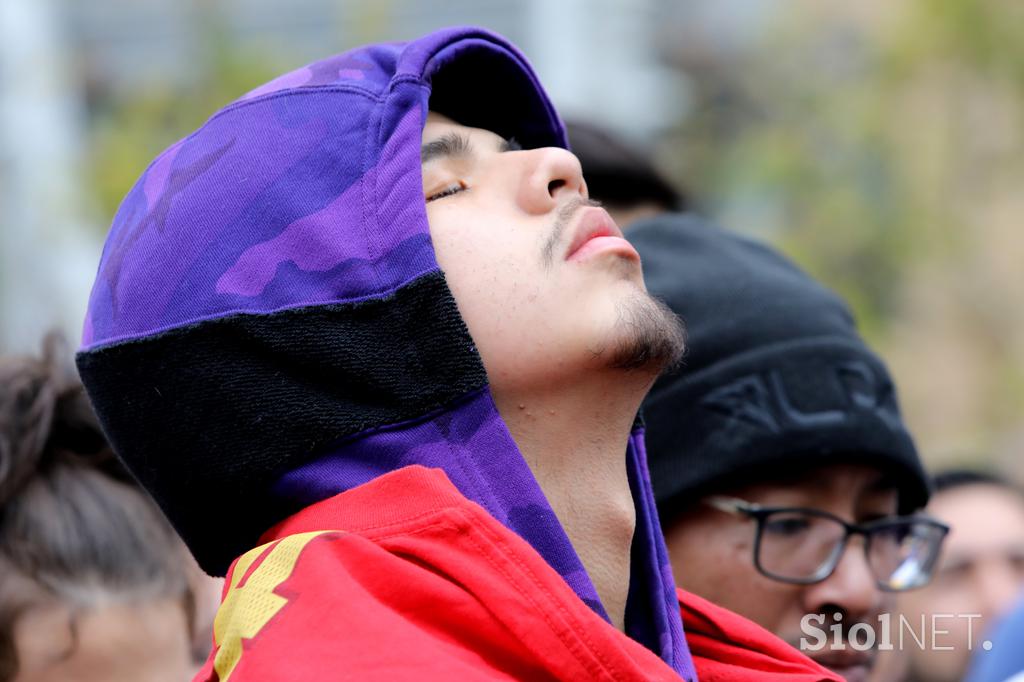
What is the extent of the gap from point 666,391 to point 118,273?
1212mm

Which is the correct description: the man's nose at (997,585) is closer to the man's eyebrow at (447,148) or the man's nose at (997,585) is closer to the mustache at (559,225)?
the mustache at (559,225)

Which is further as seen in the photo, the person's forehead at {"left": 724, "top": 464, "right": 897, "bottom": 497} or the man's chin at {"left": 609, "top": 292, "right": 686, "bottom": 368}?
the person's forehead at {"left": 724, "top": 464, "right": 897, "bottom": 497}

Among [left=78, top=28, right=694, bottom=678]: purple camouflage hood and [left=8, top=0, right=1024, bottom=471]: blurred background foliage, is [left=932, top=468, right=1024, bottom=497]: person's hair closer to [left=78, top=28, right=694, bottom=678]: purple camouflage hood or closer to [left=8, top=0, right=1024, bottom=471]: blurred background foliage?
[left=78, top=28, right=694, bottom=678]: purple camouflage hood

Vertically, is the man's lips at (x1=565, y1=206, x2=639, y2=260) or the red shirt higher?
the man's lips at (x1=565, y1=206, x2=639, y2=260)

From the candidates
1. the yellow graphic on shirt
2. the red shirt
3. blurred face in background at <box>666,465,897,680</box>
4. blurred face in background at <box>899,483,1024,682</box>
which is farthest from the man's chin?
blurred face in background at <box>899,483,1024,682</box>

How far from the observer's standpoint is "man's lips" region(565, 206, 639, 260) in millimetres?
1921

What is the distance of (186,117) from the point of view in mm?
7680

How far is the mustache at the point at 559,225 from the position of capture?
1.88 m

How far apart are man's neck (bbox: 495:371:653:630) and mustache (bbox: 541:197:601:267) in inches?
8.1

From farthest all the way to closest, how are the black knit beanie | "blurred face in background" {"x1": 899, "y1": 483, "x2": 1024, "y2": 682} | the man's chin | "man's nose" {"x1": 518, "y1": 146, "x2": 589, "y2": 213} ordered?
"blurred face in background" {"x1": 899, "y1": 483, "x2": 1024, "y2": 682} → the black knit beanie → "man's nose" {"x1": 518, "y1": 146, "x2": 589, "y2": 213} → the man's chin

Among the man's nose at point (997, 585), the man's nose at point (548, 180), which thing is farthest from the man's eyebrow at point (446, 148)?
the man's nose at point (997, 585)

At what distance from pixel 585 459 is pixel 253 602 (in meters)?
0.59

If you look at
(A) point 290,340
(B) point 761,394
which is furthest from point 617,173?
(A) point 290,340

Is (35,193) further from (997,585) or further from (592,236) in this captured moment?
(592,236)
